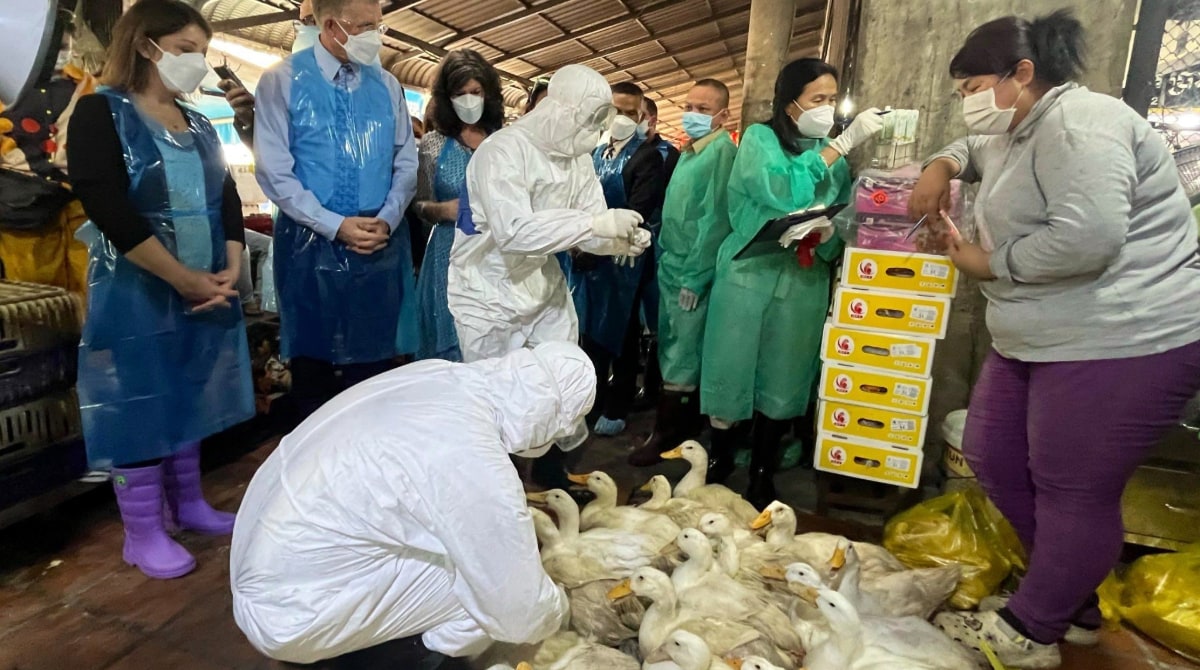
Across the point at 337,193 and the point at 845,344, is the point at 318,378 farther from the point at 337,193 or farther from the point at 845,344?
the point at 845,344

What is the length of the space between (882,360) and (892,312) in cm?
16

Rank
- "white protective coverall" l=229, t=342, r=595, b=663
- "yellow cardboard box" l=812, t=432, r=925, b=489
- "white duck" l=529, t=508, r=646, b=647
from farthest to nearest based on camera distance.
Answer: "yellow cardboard box" l=812, t=432, r=925, b=489 < "white duck" l=529, t=508, r=646, b=647 < "white protective coverall" l=229, t=342, r=595, b=663

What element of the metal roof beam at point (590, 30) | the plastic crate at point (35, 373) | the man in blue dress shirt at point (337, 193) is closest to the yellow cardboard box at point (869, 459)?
the man in blue dress shirt at point (337, 193)

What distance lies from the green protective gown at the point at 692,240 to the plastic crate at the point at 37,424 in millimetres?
2123

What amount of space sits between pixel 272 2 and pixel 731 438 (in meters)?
4.18

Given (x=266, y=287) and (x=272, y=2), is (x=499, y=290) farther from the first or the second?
(x=272, y=2)

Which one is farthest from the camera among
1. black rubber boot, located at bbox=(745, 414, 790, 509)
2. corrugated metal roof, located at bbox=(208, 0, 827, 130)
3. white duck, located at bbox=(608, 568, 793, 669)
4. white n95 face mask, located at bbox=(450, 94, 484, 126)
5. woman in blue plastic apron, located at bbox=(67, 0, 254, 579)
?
corrugated metal roof, located at bbox=(208, 0, 827, 130)

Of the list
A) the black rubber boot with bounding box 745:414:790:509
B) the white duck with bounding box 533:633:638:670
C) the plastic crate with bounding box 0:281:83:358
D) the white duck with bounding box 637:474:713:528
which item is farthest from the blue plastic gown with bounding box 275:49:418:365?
the black rubber boot with bounding box 745:414:790:509

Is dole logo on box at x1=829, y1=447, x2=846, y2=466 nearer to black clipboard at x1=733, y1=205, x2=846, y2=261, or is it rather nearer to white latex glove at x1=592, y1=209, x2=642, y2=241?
black clipboard at x1=733, y1=205, x2=846, y2=261

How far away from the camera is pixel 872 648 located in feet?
5.16

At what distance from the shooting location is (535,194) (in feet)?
6.26

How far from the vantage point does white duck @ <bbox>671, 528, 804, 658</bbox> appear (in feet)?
5.47

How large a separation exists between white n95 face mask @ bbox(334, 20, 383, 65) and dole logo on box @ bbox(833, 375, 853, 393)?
1823mm

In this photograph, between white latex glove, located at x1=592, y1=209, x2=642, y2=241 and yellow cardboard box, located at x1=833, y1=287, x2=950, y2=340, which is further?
yellow cardboard box, located at x1=833, y1=287, x2=950, y2=340
